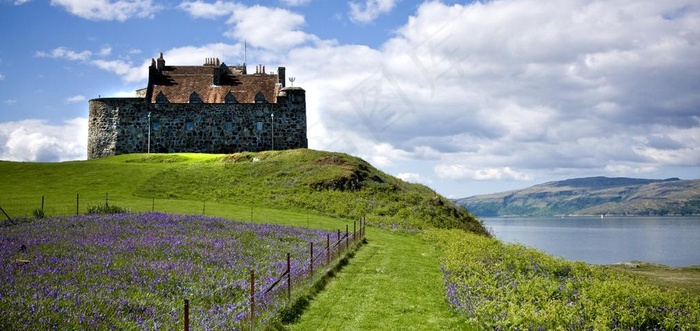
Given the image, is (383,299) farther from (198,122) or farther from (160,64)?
(160,64)

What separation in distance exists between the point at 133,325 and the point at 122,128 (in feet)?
276

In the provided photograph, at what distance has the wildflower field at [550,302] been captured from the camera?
673 inches

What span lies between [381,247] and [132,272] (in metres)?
20.2

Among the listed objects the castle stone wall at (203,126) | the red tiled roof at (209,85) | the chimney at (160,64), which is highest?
the chimney at (160,64)

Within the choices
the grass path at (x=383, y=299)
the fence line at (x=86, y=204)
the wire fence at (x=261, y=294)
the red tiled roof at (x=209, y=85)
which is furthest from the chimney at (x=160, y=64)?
the grass path at (x=383, y=299)

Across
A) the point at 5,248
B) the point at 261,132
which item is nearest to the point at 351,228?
the point at 5,248

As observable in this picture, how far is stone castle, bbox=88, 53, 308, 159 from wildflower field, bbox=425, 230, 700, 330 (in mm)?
65917

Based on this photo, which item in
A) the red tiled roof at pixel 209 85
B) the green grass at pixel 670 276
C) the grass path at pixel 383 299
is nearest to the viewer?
the grass path at pixel 383 299

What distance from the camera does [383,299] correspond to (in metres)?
21.5

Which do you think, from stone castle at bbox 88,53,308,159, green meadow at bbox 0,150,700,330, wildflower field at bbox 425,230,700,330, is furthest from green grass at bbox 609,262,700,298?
stone castle at bbox 88,53,308,159

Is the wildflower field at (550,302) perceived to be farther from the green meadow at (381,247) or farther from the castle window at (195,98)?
the castle window at (195,98)

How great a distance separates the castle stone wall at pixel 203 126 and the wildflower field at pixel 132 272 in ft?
191

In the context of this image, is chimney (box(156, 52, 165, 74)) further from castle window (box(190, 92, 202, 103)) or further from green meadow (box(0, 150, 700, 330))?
green meadow (box(0, 150, 700, 330))

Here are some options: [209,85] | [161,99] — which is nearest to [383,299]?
[161,99]
